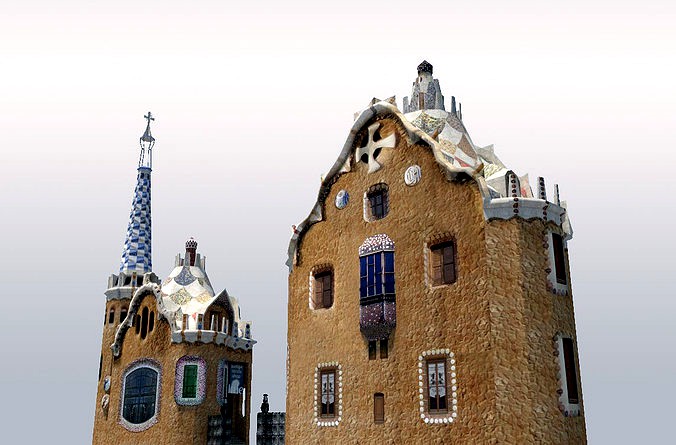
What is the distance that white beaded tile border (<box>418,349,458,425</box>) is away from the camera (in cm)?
2128

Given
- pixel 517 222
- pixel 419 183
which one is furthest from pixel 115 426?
pixel 517 222

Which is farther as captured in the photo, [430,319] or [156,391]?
[156,391]

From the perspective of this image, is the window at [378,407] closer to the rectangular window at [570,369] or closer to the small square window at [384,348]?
the small square window at [384,348]

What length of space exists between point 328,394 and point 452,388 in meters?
6.01

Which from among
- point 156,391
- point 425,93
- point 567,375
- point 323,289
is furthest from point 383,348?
point 156,391

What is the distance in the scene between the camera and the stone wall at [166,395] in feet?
112

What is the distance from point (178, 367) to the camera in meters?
34.8

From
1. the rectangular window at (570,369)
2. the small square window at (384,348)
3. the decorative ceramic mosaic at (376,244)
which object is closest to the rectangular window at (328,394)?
the small square window at (384,348)

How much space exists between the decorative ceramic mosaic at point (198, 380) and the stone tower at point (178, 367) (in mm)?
54

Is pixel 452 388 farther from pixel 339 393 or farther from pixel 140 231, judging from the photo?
pixel 140 231

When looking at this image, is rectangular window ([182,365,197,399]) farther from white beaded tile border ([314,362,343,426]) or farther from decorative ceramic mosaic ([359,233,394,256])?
decorative ceramic mosaic ([359,233,394,256])

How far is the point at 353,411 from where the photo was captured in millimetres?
24344

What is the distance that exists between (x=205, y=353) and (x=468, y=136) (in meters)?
18.7

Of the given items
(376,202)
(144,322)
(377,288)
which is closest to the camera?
(377,288)
